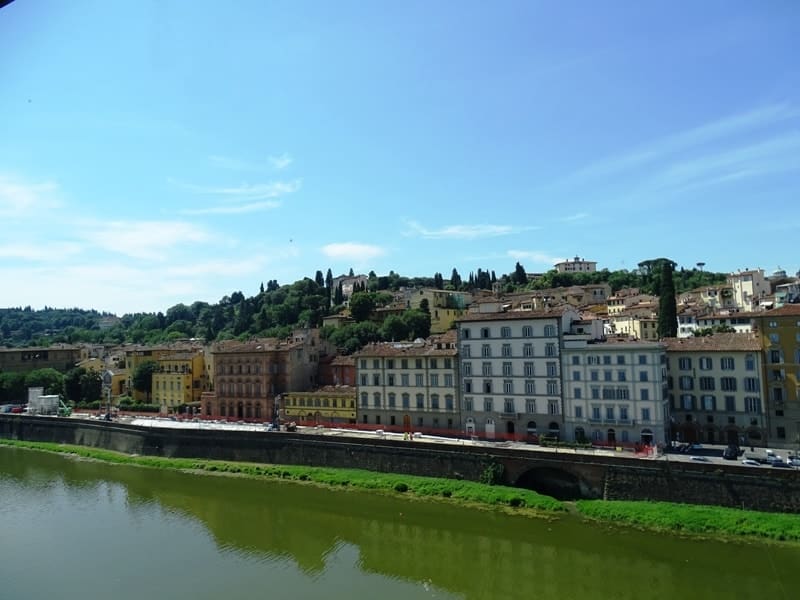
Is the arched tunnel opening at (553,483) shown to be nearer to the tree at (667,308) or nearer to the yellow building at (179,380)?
the tree at (667,308)

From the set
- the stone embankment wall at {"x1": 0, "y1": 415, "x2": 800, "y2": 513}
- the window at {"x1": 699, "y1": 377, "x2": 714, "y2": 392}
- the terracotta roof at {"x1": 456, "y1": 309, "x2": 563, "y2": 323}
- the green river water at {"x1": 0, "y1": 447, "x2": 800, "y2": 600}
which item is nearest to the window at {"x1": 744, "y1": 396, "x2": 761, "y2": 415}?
the window at {"x1": 699, "y1": 377, "x2": 714, "y2": 392}

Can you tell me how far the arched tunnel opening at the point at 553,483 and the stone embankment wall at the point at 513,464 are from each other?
0.05 m

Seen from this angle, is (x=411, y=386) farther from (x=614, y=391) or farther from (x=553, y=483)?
(x=614, y=391)

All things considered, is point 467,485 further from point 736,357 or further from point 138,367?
point 138,367

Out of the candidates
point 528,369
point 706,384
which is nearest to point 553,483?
point 528,369

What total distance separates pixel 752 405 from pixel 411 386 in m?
21.1

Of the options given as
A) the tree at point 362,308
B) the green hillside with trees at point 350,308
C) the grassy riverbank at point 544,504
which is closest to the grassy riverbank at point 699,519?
the grassy riverbank at point 544,504

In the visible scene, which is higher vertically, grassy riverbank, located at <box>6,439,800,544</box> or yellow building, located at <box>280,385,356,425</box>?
yellow building, located at <box>280,385,356,425</box>

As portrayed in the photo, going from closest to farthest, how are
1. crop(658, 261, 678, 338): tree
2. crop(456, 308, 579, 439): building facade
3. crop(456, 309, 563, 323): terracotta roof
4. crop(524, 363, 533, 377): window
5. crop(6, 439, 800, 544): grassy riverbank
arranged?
crop(6, 439, 800, 544): grassy riverbank → crop(456, 308, 579, 439): building facade → crop(456, 309, 563, 323): terracotta roof → crop(524, 363, 533, 377): window → crop(658, 261, 678, 338): tree

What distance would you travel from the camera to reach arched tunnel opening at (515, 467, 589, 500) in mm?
29750

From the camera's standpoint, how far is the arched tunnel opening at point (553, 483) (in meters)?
29.8

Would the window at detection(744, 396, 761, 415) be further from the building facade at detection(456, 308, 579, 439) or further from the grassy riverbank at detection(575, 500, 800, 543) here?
the building facade at detection(456, 308, 579, 439)

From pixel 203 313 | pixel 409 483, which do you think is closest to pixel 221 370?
pixel 409 483

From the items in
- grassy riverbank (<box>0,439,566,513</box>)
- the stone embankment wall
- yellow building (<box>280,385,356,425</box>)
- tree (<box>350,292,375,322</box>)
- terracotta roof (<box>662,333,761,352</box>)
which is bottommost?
grassy riverbank (<box>0,439,566,513</box>)
